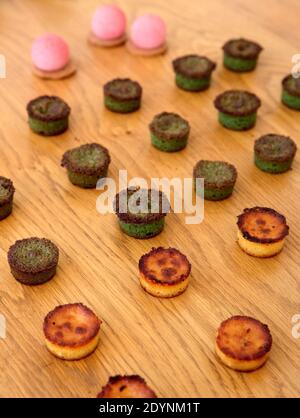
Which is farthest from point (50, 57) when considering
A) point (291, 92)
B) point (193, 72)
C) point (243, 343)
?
Answer: point (243, 343)

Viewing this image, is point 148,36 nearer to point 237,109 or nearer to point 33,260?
point 237,109

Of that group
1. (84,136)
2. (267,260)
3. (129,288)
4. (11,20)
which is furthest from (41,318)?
(11,20)

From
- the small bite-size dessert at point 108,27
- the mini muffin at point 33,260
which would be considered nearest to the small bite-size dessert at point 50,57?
the small bite-size dessert at point 108,27

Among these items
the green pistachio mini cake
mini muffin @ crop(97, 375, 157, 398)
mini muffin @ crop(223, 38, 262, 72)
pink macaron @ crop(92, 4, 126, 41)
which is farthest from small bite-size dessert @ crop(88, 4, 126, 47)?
mini muffin @ crop(97, 375, 157, 398)

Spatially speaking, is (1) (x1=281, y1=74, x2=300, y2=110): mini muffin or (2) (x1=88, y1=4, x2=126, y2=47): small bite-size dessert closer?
(1) (x1=281, y1=74, x2=300, y2=110): mini muffin

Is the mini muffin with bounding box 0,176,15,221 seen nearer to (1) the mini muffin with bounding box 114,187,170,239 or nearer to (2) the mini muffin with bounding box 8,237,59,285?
(2) the mini muffin with bounding box 8,237,59,285

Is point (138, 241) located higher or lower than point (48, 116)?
lower

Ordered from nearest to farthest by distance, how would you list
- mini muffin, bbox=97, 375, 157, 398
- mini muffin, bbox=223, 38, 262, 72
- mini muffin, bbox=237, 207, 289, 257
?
mini muffin, bbox=97, 375, 157, 398
mini muffin, bbox=237, 207, 289, 257
mini muffin, bbox=223, 38, 262, 72
